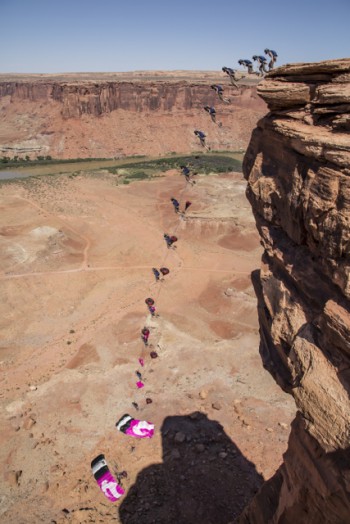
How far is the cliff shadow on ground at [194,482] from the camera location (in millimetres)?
14758

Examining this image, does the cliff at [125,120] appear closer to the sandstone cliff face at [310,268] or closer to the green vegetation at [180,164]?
the green vegetation at [180,164]

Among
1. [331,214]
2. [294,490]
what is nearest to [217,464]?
[294,490]

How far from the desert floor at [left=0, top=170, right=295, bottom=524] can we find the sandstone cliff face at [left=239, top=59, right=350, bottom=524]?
680 centimetres

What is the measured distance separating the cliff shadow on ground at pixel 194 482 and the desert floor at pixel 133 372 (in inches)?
2.1

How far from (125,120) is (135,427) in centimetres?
9432

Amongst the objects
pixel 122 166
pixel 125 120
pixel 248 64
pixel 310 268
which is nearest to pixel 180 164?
pixel 122 166

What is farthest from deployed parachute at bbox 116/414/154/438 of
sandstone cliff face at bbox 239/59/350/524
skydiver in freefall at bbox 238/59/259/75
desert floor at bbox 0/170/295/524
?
skydiver in freefall at bbox 238/59/259/75

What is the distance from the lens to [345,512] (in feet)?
24.3

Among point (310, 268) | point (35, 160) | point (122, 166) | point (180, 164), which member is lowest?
point (35, 160)

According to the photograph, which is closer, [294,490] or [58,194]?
[294,490]

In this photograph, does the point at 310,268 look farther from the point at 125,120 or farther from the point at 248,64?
the point at 125,120

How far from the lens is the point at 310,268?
28.1 ft

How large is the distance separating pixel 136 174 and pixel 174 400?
55779 millimetres

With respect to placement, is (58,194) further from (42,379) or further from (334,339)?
(334,339)
